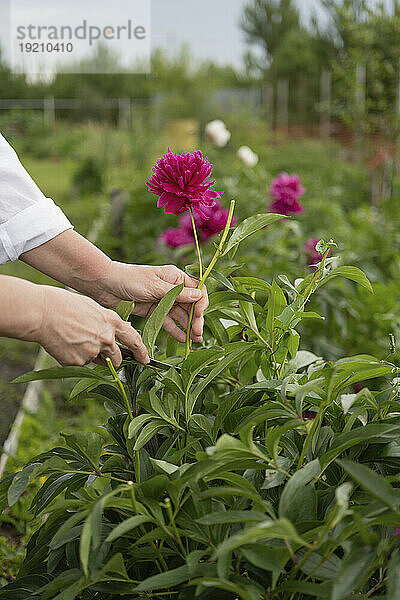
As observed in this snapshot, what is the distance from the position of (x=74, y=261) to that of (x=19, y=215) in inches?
4.3

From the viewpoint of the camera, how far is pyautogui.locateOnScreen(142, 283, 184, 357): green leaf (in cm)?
89

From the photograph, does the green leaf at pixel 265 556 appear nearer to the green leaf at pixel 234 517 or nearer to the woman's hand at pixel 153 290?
the green leaf at pixel 234 517

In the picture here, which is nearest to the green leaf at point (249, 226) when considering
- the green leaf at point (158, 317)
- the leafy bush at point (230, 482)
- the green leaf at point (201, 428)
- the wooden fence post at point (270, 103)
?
the leafy bush at point (230, 482)

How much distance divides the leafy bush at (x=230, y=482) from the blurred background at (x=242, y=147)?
17 cm

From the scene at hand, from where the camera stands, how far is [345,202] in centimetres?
601

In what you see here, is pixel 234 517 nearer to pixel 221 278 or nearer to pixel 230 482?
pixel 230 482

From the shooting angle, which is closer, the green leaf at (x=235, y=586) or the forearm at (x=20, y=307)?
the green leaf at (x=235, y=586)

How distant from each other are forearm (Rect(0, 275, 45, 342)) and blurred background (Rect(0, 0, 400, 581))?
46 cm

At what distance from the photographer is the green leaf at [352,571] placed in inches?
23.1

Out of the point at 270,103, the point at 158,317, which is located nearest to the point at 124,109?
the point at 270,103

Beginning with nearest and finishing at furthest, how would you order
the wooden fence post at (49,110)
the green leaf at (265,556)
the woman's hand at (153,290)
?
1. the green leaf at (265,556)
2. the woman's hand at (153,290)
3. the wooden fence post at (49,110)

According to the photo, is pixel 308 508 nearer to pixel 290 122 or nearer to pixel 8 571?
pixel 8 571

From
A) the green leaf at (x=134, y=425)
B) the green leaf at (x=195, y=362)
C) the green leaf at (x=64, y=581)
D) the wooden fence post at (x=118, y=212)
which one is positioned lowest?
the wooden fence post at (x=118, y=212)

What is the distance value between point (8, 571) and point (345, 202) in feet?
16.5
